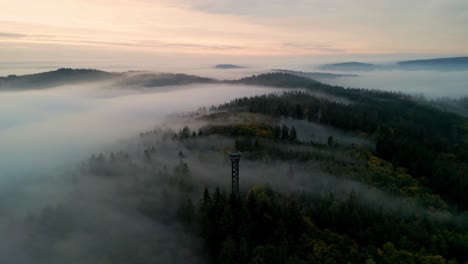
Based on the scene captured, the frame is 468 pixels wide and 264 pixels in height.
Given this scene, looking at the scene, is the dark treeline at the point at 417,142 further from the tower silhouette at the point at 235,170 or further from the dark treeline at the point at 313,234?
the tower silhouette at the point at 235,170

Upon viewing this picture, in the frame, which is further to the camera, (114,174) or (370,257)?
(114,174)

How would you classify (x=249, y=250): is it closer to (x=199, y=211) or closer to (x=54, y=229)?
(x=199, y=211)

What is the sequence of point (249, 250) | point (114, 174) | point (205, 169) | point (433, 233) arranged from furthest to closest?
point (114, 174) < point (205, 169) < point (433, 233) < point (249, 250)

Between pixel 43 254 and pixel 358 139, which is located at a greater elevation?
pixel 358 139

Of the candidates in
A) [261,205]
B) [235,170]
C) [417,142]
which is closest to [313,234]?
[261,205]

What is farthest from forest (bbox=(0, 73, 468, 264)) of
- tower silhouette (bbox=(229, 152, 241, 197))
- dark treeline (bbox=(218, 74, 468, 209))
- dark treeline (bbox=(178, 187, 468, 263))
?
tower silhouette (bbox=(229, 152, 241, 197))

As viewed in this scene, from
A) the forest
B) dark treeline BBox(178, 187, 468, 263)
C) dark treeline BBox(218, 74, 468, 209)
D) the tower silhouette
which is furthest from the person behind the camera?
dark treeline BBox(218, 74, 468, 209)

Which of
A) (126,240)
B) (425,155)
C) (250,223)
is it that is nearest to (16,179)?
(126,240)

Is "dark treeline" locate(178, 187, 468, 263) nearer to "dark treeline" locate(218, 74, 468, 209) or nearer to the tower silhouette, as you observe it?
the tower silhouette

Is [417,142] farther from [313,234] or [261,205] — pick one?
[261,205]

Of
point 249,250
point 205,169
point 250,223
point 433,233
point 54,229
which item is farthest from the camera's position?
point 205,169

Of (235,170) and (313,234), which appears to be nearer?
(313,234)
